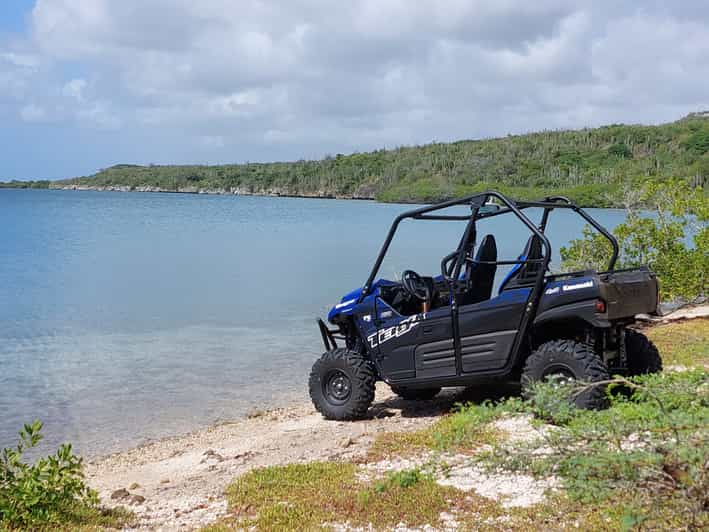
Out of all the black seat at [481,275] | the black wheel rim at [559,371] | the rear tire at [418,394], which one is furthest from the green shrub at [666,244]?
the black wheel rim at [559,371]

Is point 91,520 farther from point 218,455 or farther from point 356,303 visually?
point 356,303

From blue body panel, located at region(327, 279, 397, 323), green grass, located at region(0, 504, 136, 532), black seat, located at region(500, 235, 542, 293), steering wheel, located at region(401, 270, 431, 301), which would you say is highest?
black seat, located at region(500, 235, 542, 293)

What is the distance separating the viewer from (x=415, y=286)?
9.01 meters

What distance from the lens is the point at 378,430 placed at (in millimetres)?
8719

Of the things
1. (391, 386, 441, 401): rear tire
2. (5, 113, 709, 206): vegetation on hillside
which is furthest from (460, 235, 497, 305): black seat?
(5, 113, 709, 206): vegetation on hillside

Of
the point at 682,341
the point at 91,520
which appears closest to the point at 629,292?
the point at 91,520

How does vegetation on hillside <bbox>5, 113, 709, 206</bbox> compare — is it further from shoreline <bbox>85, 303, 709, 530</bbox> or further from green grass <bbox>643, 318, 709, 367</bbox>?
shoreline <bbox>85, 303, 709, 530</bbox>

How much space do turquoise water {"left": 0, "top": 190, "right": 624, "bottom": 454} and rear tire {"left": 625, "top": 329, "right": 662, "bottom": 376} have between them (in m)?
6.26

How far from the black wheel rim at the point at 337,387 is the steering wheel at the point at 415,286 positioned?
1.29 metres

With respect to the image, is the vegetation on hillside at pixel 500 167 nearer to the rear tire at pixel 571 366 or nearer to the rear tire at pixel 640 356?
the rear tire at pixel 640 356

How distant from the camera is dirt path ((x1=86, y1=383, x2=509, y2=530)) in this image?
6387 millimetres

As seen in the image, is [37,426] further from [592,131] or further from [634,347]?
[592,131]

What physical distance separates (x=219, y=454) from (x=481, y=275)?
3.47 meters

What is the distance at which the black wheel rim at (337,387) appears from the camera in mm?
9398
